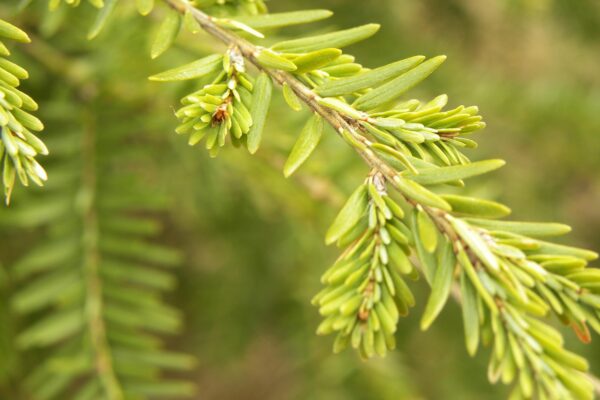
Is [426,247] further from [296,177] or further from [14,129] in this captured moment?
[296,177]

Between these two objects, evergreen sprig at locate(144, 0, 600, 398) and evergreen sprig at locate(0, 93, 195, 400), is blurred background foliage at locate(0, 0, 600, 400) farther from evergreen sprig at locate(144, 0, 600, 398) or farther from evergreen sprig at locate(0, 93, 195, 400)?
evergreen sprig at locate(144, 0, 600, 398)

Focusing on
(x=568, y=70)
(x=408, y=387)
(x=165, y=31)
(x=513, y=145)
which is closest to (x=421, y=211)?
(x=165, y=31)

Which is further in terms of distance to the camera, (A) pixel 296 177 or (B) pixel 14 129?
(A) pixel 296 177

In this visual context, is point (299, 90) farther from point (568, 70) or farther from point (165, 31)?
point (568, 70)

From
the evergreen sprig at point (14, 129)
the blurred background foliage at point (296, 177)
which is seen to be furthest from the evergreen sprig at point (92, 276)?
the evergreen sprig at point (14, 129)

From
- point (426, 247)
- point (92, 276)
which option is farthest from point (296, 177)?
point (426, 247)

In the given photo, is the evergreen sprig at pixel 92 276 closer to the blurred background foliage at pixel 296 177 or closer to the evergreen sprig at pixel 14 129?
the blurred background foliage at pixel 296 177

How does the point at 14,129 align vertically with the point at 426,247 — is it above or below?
above
